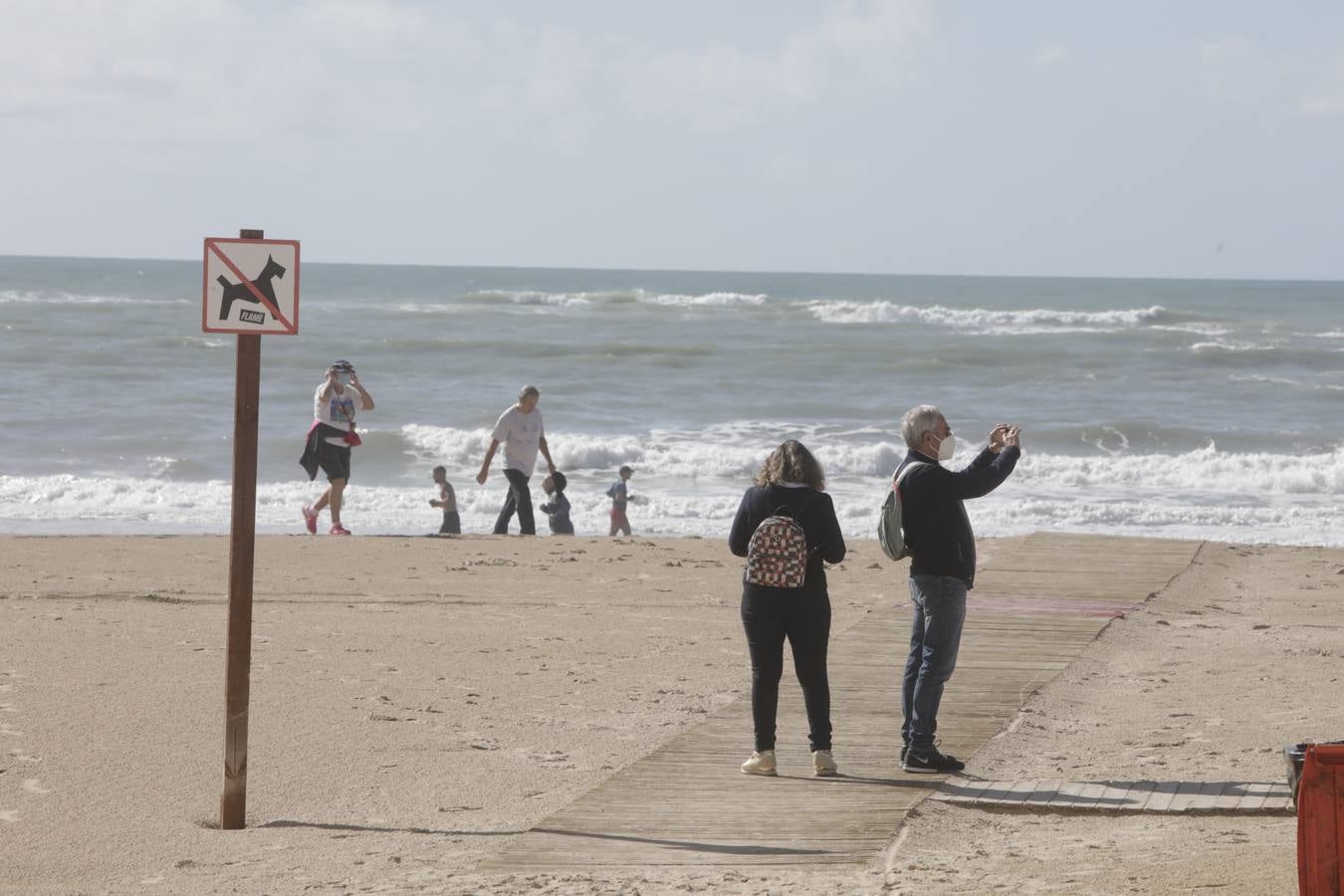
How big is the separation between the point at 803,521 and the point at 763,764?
103cm

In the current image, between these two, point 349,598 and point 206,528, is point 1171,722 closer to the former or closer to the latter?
point 349,598

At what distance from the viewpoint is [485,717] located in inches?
299

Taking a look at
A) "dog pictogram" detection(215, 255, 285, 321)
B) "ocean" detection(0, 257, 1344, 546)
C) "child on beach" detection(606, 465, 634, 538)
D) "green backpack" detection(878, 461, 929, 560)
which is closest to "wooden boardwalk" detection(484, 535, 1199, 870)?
"green backpack" detection(878, 461, 929, 560)

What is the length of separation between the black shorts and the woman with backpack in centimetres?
829

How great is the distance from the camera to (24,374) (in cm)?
3369

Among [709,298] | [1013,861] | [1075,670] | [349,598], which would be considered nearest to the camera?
[1013,861]

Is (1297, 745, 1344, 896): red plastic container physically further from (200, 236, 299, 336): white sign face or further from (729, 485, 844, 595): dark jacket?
(200, 236, 299, 336): white sign face

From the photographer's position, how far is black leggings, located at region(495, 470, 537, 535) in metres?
14.4

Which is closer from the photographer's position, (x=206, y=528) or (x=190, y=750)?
(x=190, y=750)

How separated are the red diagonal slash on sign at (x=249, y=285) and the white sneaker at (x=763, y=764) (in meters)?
2.50

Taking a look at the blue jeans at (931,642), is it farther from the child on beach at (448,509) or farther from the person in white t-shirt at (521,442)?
the child on beach at (448,509)


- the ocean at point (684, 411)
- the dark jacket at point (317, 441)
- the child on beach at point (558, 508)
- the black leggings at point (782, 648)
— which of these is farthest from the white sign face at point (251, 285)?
the ocean at point (684, 411)

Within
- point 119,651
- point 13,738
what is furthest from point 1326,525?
point 13,738

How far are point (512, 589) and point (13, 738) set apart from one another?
486 cm
